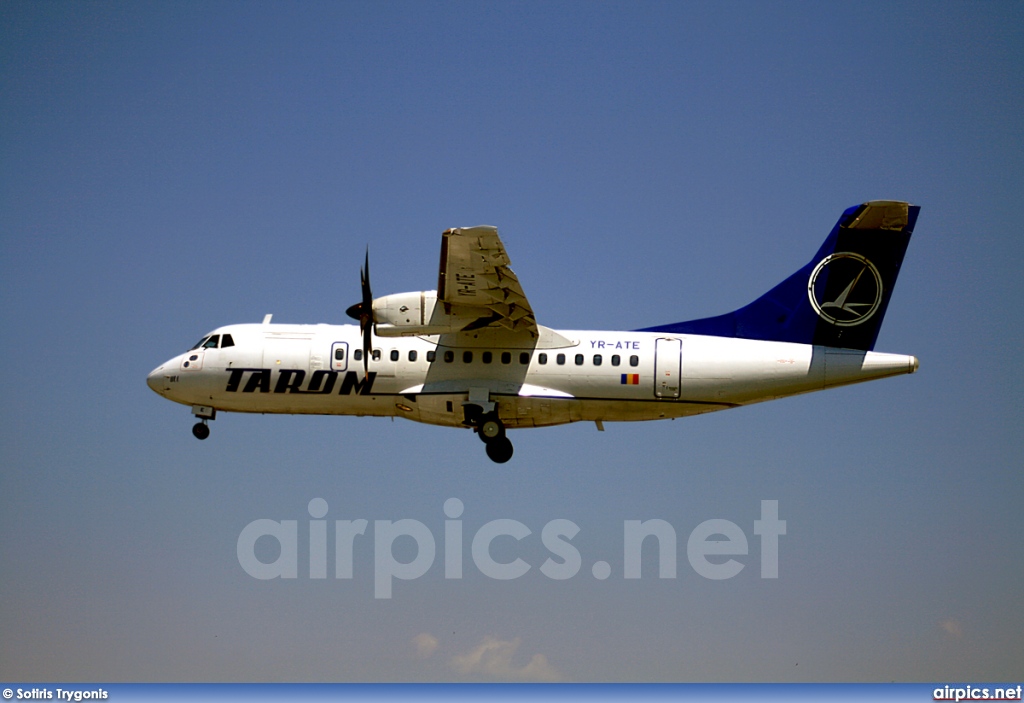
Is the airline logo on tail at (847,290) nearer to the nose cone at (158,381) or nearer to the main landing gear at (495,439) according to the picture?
the main landing gear at (495,439)

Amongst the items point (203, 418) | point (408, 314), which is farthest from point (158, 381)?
point (408, 314)

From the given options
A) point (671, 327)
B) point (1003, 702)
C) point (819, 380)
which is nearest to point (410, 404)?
point (671, 327)

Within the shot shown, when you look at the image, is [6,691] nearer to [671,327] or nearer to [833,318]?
[671,327]

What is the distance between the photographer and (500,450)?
32.7 metres

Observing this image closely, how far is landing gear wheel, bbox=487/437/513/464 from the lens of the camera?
1287 inches

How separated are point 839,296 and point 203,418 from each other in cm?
1564

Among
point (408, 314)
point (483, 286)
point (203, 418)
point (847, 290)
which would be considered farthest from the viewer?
point (203, 418)

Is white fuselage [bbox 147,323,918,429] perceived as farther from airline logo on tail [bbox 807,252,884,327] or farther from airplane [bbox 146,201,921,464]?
airline logo on tail [bbox 807,252,884,327]

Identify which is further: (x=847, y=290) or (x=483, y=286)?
(x=847, y=290)

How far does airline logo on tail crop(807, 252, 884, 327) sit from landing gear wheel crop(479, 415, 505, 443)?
7.86 metres

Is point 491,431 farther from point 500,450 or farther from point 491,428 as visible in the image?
point 500,450

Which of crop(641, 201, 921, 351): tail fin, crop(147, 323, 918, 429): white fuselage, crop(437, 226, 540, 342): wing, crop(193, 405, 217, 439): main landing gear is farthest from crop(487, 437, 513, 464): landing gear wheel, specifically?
crop(193, 405, 217, 439): main landing gear

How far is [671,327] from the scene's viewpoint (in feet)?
109

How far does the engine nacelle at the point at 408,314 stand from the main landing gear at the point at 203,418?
5407 mm
